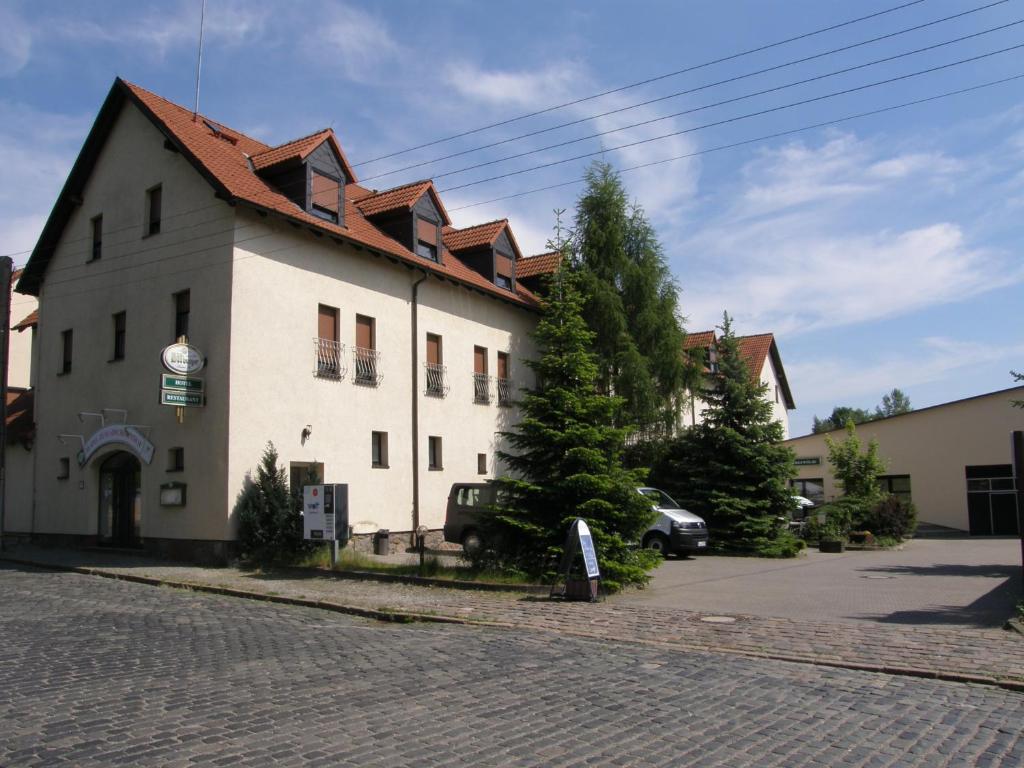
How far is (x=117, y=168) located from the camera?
75.8 feet

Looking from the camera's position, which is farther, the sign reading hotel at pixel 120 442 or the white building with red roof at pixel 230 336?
the sign reading hotel at pixel 120 442

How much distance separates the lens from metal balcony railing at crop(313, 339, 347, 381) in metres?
20.9

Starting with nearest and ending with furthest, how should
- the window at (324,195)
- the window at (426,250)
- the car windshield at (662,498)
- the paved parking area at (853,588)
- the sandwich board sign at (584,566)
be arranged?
the paved parking area at (853,588), the sandwich board sign at (584,566), the window at (324,195), the car windshield at (662,498), the window at (426,250)

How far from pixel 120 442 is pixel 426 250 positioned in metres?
10.0

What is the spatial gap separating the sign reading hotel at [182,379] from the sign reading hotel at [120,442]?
2.10m

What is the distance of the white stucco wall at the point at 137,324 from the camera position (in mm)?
19266

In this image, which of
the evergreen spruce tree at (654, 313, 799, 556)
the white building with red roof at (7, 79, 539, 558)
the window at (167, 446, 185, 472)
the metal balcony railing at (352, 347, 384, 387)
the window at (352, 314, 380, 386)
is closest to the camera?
the white building with red roof at (7, 79, 539, 558)

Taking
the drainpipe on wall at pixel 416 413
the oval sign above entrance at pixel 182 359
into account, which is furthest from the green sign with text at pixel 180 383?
the drainpipe on wall at pixel 416 413

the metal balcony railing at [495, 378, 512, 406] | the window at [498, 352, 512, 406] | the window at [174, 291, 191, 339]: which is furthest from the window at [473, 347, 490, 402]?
the window at [174, 291, 191, 339]

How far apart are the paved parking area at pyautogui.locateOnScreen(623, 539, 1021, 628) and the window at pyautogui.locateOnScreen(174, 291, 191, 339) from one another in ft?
41.5

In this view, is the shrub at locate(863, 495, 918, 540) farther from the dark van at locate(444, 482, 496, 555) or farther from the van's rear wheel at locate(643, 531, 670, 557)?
the dark van at locate(444, 482, 496, 555)

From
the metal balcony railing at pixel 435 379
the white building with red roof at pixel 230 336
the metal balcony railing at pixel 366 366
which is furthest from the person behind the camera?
the metal balcony railing at pixel 435 379

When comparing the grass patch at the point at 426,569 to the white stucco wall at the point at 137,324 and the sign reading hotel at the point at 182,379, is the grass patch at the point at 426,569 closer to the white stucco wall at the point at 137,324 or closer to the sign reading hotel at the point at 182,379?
the white stucco wall at the point at 137,324

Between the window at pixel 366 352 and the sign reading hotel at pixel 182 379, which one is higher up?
the window at pixel 366 352
